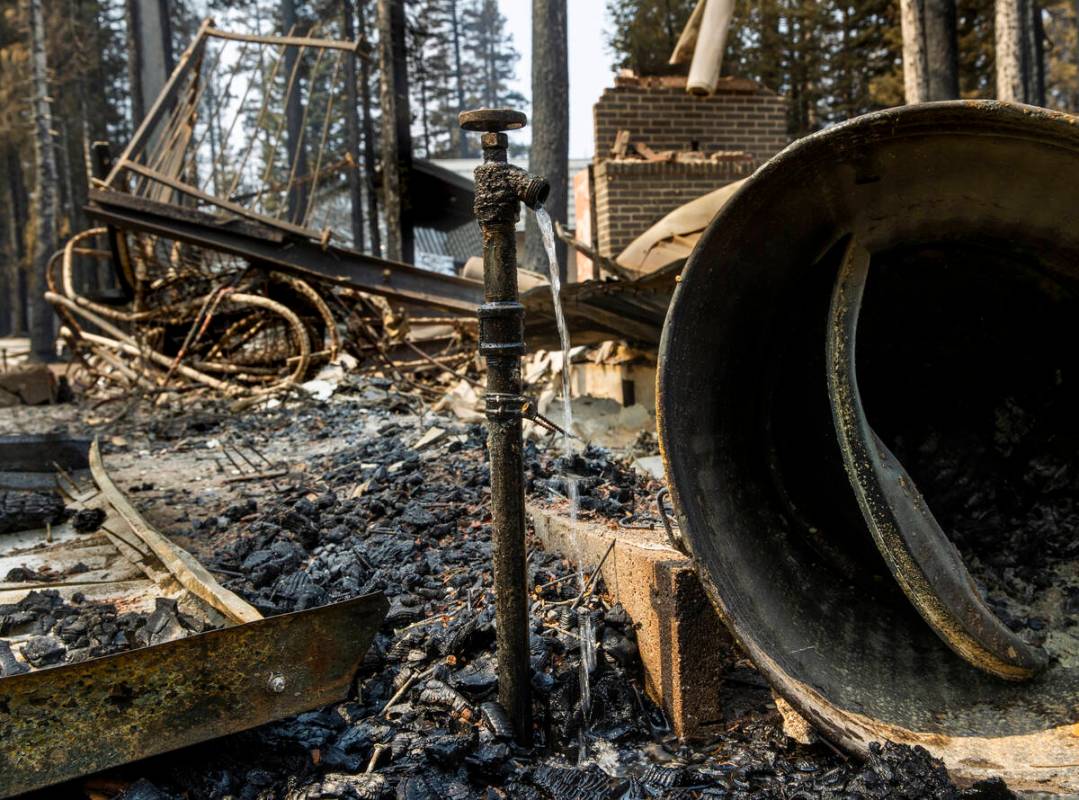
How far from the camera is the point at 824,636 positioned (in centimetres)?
261

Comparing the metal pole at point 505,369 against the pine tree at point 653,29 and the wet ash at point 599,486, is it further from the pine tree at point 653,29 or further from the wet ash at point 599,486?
the pine tree at point 653,29

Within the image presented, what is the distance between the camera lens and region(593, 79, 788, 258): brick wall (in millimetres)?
9375

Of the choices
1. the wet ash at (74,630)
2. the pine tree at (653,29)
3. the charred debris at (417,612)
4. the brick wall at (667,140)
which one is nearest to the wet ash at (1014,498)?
the charred debris at (417,612)

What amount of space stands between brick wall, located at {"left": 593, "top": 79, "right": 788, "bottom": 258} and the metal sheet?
754 cm

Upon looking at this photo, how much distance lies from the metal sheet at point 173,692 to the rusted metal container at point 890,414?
106 centimetres

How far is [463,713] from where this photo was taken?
259 centimetres

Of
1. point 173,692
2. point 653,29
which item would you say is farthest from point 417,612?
point 653,29

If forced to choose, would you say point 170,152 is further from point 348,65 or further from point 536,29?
point 348,65

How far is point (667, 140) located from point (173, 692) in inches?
352

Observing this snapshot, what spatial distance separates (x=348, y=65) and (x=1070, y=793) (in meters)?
26.5

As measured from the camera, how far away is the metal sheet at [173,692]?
197cm

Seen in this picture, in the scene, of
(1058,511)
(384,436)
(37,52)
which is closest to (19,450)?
(384,436)

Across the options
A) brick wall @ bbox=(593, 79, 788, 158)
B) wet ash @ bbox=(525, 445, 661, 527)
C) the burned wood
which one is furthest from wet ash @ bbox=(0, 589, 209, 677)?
brick wall @ bbox=(593, 79, 788, 158)

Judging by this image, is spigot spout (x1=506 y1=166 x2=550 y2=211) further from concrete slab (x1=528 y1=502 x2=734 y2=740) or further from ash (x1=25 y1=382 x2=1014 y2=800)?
ash (x1=25 y1=382 x2=1014 y2=800)
